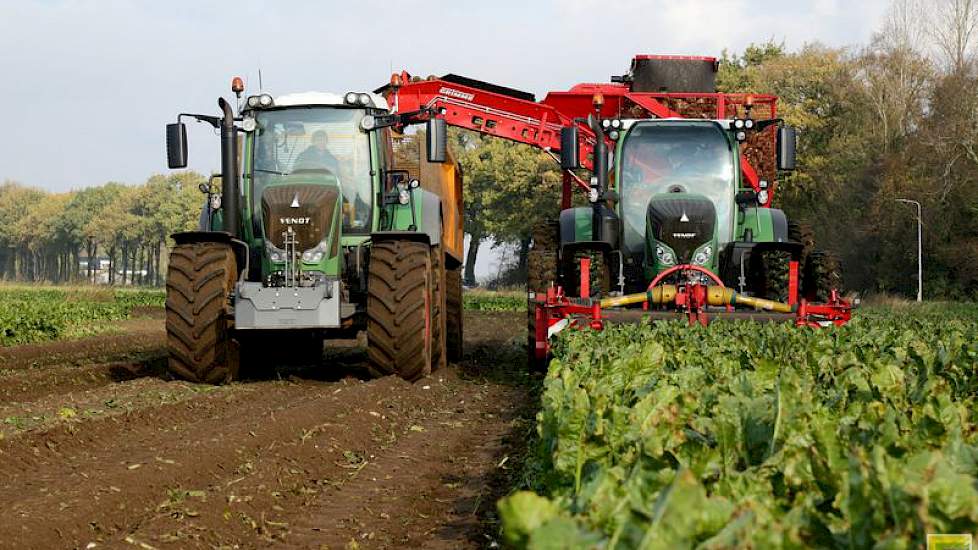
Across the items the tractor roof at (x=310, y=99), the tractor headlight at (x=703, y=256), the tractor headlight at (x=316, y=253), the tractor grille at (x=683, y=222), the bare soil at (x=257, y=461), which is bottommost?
the bare soil at (x=257, y=461)

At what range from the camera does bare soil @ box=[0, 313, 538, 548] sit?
18.6 feet

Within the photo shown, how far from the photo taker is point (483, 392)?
1236cm

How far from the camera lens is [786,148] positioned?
12594 mm

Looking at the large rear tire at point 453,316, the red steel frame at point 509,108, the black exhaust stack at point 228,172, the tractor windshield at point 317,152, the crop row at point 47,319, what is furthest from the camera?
the crop row at point 47,319

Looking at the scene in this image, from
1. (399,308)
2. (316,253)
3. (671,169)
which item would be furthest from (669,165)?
(316,253)

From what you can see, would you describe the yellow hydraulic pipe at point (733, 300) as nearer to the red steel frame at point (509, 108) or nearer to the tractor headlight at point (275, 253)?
the tractor headlight at point (275, 253)

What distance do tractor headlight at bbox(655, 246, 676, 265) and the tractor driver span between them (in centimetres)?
362

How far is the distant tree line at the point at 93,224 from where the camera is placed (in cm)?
9488

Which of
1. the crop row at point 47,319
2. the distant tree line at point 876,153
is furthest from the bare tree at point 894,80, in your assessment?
the crop row at point 47,319

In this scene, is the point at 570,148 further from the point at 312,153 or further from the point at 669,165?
the point at 312,153

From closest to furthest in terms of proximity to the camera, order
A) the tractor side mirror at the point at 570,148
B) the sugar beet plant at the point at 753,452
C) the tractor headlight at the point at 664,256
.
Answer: the sugar beet plant at the point at 753,452 → the tractor side mirror at the point at 570,148 → the tractor headlight at the point at 664,256

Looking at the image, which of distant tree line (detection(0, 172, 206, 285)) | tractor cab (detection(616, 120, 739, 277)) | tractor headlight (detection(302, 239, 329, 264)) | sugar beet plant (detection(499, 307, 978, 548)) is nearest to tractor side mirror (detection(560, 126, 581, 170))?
tractor cab (detection(616, 120, 739, 277))

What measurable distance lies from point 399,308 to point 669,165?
3.83m

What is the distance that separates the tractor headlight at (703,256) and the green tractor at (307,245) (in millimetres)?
2860
